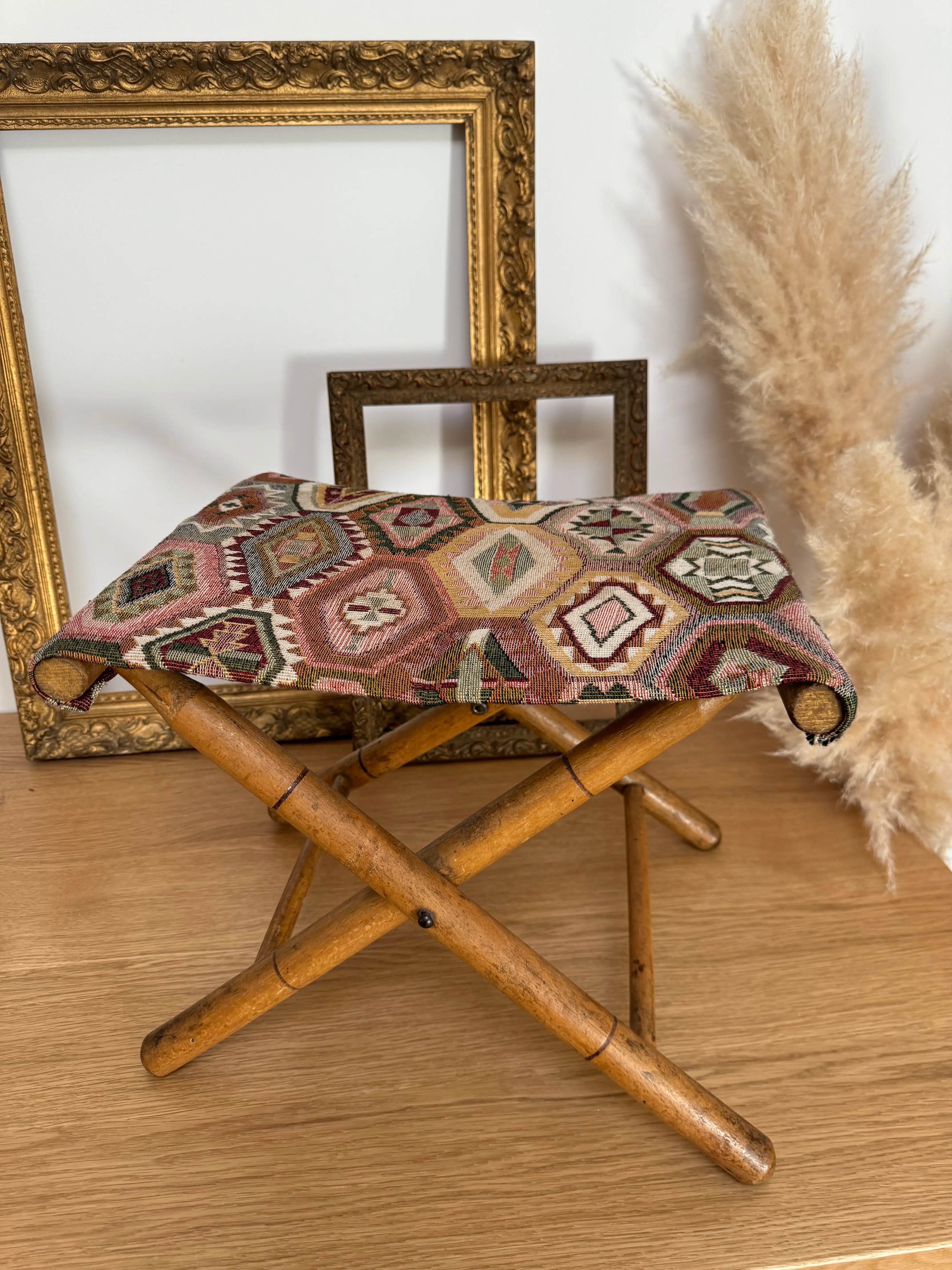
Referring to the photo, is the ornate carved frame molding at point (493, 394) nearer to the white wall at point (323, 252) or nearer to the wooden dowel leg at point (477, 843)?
the white wall at point (323, 252)

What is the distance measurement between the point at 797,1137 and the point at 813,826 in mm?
427

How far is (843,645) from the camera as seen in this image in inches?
44.9

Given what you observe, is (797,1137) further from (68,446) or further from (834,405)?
(68,446)

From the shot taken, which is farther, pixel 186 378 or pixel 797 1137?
pixel 186 378

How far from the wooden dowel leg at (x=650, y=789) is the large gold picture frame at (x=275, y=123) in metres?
0.30

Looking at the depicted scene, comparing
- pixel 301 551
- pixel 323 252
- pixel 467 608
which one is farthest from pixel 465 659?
pixel 323 252

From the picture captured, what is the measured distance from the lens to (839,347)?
1176 mm

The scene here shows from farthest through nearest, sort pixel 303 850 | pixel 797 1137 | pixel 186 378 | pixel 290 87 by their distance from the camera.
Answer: pixel 186 378, pixel 290 87, pixel 303 850, pixel 797 1137

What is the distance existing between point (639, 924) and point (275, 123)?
0.88m

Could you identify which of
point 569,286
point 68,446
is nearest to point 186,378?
point 68,446

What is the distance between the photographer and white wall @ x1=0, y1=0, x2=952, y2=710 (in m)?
1.14

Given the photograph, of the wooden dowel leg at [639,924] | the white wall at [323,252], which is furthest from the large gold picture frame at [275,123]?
the wooden dowel leg at [639,924]

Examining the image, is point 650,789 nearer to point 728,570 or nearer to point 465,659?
point 728,570

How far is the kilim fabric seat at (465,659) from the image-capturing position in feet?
2.21
